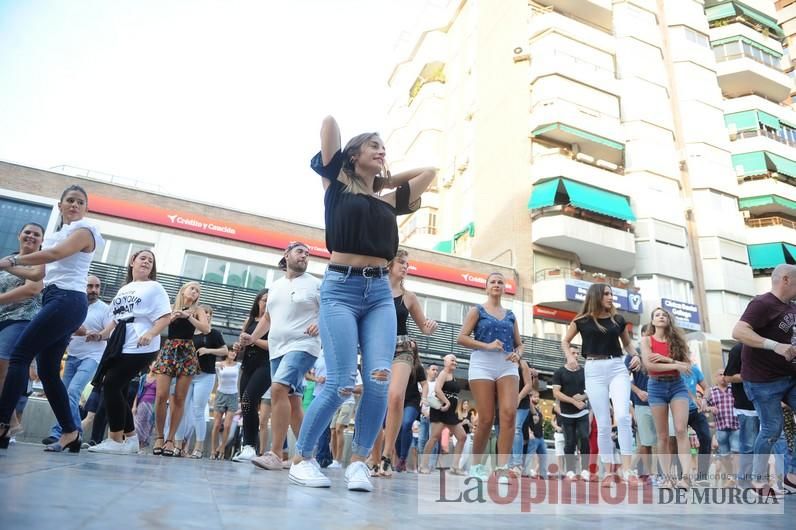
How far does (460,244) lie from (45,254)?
2921cm

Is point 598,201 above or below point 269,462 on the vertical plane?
above

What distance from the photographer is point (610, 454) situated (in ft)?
18.4

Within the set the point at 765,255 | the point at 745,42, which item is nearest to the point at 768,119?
the point at 745,42

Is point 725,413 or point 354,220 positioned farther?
point 725,413

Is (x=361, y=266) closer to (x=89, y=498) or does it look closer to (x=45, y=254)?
(x=89, y=498)

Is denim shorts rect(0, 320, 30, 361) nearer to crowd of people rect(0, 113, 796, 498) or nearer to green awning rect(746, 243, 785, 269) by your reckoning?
crowd of people rect(0, 113, 796, 498)

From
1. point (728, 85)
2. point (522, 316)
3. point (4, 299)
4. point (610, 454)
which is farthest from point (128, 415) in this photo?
point (728, 85)

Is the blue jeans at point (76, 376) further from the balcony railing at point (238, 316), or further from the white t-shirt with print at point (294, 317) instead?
the balcony railing at point (238, 316)

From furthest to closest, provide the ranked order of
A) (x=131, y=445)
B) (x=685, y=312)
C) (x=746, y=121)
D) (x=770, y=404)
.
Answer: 1. (x=746, y=121)
2. (x=685, y=312)
3. (x=131, y=445)
4. (x=770, y=404)

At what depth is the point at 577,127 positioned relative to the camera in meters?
27.2

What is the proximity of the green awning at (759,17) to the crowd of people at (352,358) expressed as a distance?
128 ft

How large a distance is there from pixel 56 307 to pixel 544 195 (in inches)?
976

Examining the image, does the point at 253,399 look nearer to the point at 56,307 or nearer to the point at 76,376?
the point at 76,376

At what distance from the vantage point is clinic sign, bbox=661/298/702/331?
26953mm
